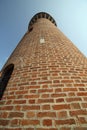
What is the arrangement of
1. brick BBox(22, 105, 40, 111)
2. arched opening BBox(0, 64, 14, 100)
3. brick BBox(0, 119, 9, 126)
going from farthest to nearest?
arched opening BBox(0, 64, 14, 100) < brick BBox(22, 105, 40, 111) < brick BBox(0, 119, 9, 126)

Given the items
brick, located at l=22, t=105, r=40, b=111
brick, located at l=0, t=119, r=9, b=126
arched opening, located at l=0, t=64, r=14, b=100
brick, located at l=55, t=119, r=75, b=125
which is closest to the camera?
brick, located at l=55, t=119, r=75, b=125

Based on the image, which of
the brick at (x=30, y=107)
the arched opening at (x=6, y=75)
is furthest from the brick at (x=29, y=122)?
the arched opening at (x=6, y=75)

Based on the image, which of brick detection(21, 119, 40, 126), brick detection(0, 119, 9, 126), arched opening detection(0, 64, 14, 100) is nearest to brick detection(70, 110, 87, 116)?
brick detection(21, 119, 40, 126)

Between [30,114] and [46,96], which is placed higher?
[46,96]

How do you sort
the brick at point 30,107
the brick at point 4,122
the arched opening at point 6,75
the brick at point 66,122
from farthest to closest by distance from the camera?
the arched opening at point 6,75
the brick at point 30,107
the brick at point 4,122
the brick at point 66,122

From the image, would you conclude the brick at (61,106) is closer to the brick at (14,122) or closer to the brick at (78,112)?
the brick at (78,112)

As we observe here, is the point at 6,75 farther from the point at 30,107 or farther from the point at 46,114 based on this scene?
the point at 46,114

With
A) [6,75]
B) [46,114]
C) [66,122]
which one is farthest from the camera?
[6,75]

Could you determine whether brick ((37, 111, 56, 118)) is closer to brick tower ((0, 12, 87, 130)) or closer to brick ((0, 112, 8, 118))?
brick tower ((0, 12, 87, 130))

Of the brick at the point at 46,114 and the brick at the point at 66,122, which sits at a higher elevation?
the brick at the point at 46,114

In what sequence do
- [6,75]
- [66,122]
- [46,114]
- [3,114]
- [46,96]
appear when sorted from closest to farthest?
1. [66,122]
2. [46,114]
3. [3,114]
4. [46,96]
5. [6,75]

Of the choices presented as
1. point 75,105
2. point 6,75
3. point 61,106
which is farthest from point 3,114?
point 6,75

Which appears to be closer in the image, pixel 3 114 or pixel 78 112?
pixel 78 112

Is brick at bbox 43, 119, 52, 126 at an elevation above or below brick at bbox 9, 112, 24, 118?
below
